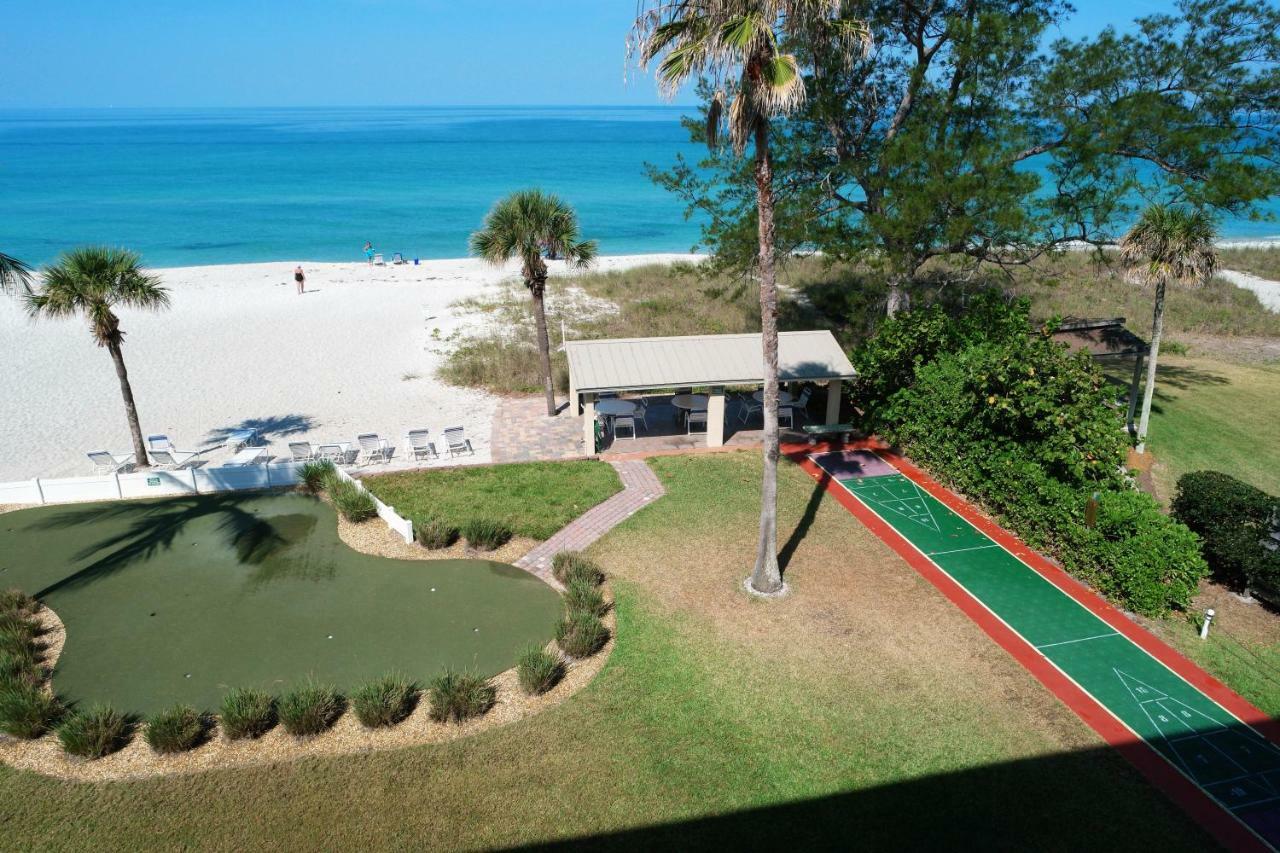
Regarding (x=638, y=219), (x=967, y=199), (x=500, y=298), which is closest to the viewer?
(x=967, y=199)

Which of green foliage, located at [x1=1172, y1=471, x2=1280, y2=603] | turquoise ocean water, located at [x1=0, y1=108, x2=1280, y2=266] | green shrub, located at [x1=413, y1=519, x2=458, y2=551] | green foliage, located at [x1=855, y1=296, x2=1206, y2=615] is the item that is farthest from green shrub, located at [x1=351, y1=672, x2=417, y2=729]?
turquoise ocean water, located at [x1=0, y1=108, x2=1280, y2=266]

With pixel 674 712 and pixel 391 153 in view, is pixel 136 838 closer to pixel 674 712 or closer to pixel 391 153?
pixel 674 712

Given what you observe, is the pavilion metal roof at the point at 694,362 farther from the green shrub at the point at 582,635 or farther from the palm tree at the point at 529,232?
the green shrub at the point at 582,635

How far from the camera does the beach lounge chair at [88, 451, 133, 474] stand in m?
18.3

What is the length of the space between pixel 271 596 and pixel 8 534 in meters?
6.59

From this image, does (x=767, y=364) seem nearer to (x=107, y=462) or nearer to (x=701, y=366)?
(x=701, y=366)

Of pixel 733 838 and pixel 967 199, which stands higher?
pixel 967 199

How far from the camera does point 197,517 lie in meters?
16.6

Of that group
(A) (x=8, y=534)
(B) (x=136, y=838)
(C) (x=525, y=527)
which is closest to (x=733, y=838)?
(B) (x=136, y=838)

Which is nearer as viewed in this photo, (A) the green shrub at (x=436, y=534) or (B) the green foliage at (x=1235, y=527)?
(B) the green foliage at (x=1235, y=527)

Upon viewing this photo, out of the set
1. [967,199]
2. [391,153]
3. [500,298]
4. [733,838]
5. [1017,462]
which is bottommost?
[733,838]

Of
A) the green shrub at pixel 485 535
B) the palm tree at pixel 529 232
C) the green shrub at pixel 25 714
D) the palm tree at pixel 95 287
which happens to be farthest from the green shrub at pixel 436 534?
the palm tree at pixel 95 287

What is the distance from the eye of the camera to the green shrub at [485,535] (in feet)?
49.8

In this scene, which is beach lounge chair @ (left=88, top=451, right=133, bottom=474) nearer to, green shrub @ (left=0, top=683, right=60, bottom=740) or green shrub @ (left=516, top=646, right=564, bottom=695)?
green shrub @ (left=0, top=683, right=60, bottom=740)
